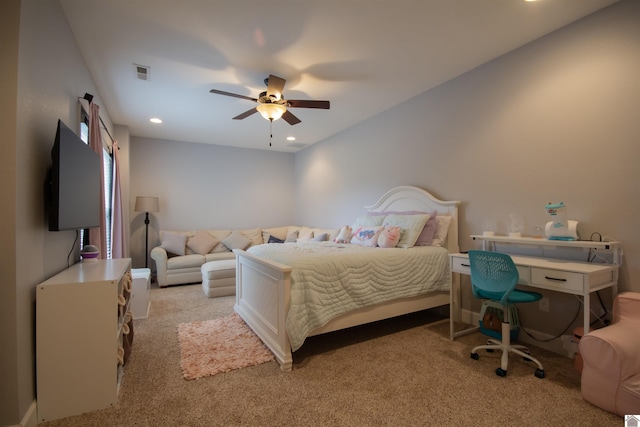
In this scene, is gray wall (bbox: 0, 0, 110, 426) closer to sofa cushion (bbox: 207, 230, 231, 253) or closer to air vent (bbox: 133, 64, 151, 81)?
air vent (bbox: 133, 64, 151, 81)

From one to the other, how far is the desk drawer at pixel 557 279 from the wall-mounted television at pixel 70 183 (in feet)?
10.4

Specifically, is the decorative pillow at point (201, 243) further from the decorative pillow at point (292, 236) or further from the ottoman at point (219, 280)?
the decorative pillow at point (292, 236)

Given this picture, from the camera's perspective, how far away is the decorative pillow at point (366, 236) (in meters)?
3.34

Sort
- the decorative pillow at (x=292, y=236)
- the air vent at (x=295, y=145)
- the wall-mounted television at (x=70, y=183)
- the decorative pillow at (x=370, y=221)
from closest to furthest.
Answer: the wall-mounted television at (x=70, y=183) < the decorative pillow at (x=370, y=221) < the decorative pillow at (x=292, y=236) < the air vent at (x=295, y=145)

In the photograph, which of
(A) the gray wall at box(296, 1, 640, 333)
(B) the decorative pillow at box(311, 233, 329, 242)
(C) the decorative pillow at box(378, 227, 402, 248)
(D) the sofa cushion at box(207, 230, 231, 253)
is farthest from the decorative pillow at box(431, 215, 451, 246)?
(D) the sofa cushion at box(207, 230, 231, 253)

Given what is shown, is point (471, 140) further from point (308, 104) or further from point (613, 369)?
point (613, 369)

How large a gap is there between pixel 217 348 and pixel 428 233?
7.79ft

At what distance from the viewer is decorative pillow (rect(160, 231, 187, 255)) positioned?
206 inches

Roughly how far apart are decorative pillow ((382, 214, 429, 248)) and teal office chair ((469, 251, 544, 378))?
821mm

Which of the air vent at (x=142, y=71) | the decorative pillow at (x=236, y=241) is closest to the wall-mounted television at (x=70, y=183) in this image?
the air vent at (x=142, y=71)

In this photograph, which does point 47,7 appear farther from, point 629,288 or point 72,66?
point 629,288

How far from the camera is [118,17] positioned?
2.24 m

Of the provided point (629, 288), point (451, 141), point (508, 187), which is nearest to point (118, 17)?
point (451, 141)

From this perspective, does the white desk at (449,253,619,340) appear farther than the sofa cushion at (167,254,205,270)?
No
